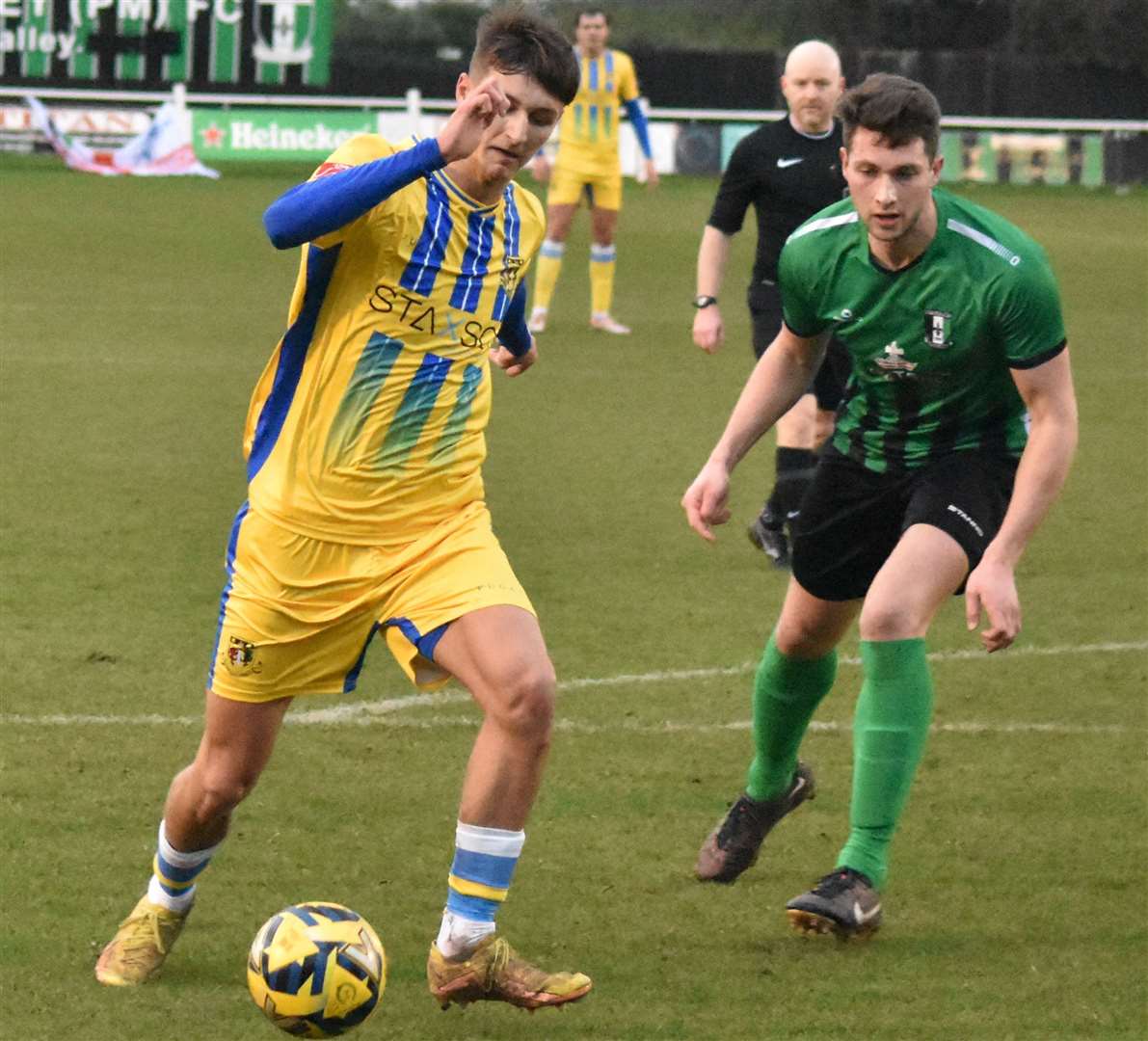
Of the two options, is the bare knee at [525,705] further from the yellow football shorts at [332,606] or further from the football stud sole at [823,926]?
the football stud sole at [823,926]

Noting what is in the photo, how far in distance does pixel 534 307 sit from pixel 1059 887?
35.8 feet

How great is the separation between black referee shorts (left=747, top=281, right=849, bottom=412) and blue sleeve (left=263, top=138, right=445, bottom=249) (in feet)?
16.6

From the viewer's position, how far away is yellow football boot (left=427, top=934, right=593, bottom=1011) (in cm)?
448

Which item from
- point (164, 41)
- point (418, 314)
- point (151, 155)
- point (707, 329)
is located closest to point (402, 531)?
point (418, 314)

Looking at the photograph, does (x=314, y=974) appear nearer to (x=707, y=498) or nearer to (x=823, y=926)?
(x=823, y=926)

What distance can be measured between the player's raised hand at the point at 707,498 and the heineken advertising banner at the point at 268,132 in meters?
28.3

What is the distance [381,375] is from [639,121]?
13.0 m

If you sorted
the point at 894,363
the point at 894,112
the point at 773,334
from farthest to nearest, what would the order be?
the point at 773,334 < the point at 894,363 < the point at 894,112

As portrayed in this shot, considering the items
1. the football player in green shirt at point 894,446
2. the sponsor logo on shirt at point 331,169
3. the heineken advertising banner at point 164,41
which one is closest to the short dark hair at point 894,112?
the football player in green shirt at point 894,446

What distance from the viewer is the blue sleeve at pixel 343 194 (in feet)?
14.0

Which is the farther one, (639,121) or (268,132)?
(268,132)

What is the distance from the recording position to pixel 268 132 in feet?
108

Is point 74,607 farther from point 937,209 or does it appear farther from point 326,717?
point 937,209

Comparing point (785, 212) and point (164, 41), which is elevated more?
point (785, 212)
